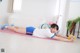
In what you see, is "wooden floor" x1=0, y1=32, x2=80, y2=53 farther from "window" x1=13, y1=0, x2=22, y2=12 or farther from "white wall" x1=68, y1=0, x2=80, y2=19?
"window" x1=13, y1=0, x2=22, y2=12

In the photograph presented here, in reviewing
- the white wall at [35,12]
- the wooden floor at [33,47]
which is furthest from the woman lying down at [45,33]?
the white wall at [35,12]

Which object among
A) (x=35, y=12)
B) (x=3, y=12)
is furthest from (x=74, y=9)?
(x=3, y=12)

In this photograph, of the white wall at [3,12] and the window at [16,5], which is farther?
the white wall at [3,12]

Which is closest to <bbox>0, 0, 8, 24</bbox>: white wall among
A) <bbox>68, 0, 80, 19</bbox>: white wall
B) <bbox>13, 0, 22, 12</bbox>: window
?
<bbox>13, 0, 22, 12</bbox>: window

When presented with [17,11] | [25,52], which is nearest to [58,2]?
[17,11]

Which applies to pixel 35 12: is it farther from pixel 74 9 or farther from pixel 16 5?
pixel 74 9

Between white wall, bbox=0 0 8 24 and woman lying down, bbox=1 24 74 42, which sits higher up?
white wall, bbox=0 0 8 24

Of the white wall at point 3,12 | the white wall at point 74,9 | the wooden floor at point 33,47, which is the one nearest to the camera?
the wooden floor at point 33,47

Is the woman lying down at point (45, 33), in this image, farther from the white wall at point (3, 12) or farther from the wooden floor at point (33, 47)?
the white wall at point (3, 12)

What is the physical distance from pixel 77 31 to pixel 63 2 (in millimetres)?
812

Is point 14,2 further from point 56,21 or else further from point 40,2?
point 56,21

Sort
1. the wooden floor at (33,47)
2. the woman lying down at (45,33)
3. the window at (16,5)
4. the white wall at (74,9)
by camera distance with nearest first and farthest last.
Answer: the wooden floor at (33,47) → the woman lying down at (45,33) → the white wall at (74,9) → the window at (16,5)

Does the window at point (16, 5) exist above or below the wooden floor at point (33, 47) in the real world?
above

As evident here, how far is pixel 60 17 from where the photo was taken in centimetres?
371
